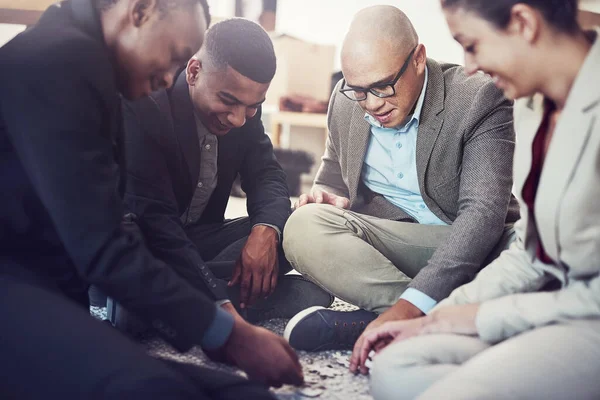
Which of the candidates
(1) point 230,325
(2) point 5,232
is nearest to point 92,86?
(2) point 5,232

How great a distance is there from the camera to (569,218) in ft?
2.13

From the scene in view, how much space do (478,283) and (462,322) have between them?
78 millimetres

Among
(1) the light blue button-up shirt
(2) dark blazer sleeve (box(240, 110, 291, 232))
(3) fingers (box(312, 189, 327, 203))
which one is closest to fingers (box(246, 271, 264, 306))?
(2) dark blazer sleeve (box(240, 110, 291, 232))

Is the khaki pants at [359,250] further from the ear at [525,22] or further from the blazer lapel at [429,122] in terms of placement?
the ear at [525,22]

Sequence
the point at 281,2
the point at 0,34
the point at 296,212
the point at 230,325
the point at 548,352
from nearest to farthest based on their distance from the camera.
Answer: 1. the point at 548,352
2. the point at 230,325
3. the point at 0,34
4. the point at 296,212
5. the point at 281,2

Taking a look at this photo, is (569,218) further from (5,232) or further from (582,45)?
(5,232)

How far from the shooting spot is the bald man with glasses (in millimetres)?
1002

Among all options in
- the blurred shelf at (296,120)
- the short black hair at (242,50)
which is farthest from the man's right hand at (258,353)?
the blurred shelf at (296,120)

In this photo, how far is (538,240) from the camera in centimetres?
75

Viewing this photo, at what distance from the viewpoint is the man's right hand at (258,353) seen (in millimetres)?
752

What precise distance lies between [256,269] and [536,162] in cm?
56

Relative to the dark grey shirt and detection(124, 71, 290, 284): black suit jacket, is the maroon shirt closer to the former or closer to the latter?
detection(124, 71, 290, 284): black suit jacket

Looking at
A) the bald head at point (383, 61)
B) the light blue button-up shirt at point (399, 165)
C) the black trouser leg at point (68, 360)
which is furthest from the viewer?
the light blue button-up shirt at point (399, 165)

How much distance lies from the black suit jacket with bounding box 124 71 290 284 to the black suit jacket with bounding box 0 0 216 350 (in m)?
0.22
